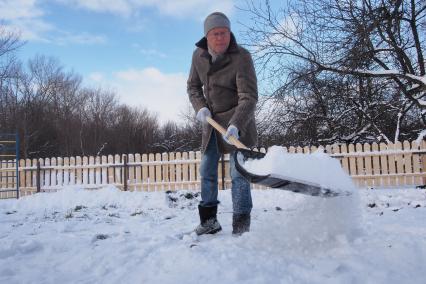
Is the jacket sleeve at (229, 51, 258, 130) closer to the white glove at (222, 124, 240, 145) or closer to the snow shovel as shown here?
the white glove at (222, 124, 240, 145)

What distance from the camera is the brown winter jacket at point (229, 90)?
9.95ft

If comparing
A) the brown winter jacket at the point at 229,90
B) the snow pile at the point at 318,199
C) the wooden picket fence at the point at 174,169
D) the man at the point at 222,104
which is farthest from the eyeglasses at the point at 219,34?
the wooden picket fence at the point at 174,169

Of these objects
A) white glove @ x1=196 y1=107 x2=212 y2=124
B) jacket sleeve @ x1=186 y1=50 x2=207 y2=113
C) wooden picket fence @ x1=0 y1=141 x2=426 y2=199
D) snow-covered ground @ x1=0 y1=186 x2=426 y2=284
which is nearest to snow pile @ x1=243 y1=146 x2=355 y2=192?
snow-covered ground @ x1=0 y1=186 x2=426 y2=284

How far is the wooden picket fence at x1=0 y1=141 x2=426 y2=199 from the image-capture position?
34.5ft

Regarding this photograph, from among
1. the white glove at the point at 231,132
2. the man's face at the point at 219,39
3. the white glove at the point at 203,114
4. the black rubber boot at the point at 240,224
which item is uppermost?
the man's face at the point at 219,39

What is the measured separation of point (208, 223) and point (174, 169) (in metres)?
8.82

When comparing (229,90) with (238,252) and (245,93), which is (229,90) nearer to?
→ (245,93)

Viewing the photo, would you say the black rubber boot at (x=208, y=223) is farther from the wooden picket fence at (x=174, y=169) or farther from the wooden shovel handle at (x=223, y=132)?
the wooden picket fence at (x=174, y=169)

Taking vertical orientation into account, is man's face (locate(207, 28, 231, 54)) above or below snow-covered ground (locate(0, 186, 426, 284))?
above

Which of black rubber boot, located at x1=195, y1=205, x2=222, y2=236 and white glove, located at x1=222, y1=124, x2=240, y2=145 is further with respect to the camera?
black rubber boot, located at x1=195, y1=205, x2=222, y2=236

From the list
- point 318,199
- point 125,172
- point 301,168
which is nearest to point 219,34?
point 301,168

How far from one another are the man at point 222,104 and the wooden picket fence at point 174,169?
7.78 metres

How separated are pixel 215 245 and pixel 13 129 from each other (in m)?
28.4

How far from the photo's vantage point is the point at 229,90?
10.5 ft
